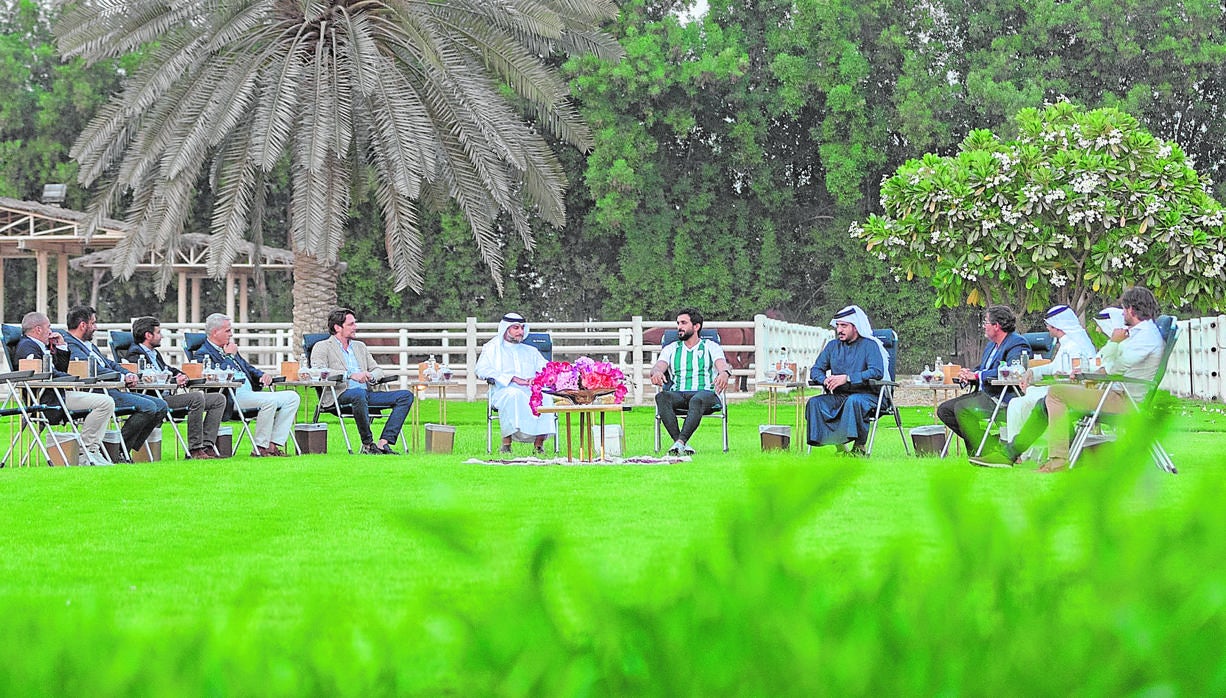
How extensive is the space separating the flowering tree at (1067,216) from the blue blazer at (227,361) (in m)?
12.0

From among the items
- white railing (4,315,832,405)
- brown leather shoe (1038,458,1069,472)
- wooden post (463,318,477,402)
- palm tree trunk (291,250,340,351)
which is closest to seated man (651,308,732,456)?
brown leather shoe (1038,458,1069,472)

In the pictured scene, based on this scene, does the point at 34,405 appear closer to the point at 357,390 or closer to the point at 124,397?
the point at 124,397

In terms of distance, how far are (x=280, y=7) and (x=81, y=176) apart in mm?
3228

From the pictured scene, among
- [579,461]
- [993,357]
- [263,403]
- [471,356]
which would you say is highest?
[993,357]

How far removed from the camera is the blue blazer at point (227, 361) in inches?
469

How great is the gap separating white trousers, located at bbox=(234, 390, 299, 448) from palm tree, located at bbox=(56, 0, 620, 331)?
5027 millimetres

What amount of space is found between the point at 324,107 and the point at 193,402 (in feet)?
20.2

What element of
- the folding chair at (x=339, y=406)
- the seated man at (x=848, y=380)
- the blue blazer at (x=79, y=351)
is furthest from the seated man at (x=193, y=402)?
the seated man at (x=848, y=380)

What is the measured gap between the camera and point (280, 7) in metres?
17.8

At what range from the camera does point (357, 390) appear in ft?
39.9

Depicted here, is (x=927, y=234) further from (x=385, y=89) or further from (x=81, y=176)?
(x=81, y=176)

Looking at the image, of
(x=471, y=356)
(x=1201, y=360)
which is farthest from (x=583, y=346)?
(x=1201, y=360)

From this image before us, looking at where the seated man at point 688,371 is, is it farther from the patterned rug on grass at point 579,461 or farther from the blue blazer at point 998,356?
the blue blazer at point 998,356

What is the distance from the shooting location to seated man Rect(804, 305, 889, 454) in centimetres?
1102
